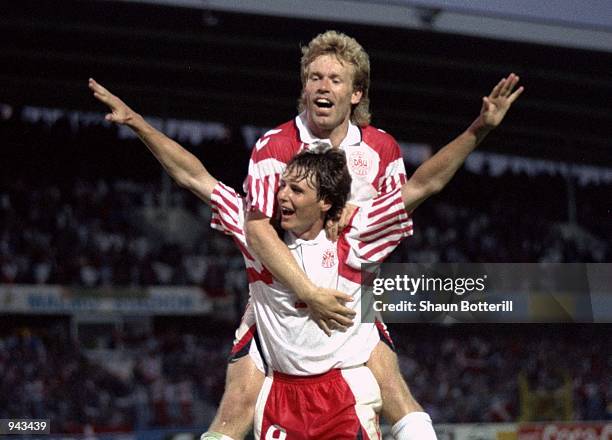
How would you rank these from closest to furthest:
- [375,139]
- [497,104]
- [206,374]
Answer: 1. [497,104]
2. [375,139]
3. [206,374]

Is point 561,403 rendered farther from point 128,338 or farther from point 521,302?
point 128,338

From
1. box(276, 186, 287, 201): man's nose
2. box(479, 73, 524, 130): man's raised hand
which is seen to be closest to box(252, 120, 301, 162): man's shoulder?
box(276, 186, 287, 201): man's nose

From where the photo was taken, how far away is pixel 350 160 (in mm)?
5336

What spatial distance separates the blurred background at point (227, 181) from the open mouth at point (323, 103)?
970cm

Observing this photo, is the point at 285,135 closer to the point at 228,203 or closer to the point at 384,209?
the point at 228,203

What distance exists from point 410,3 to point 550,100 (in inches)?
263

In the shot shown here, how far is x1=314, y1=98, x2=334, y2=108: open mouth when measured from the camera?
207 inches

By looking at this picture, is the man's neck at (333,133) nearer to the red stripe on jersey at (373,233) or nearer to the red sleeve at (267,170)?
the red sleeve at (267,170)

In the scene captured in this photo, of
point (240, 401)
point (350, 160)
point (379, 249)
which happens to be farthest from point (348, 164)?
point (240, 401)

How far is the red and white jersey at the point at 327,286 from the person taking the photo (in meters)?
4.79

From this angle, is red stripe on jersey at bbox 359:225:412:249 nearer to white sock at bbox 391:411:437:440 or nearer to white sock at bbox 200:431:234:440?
white sock at bbox 391:411:437:440

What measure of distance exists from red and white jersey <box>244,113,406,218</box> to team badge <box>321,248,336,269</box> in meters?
0.38

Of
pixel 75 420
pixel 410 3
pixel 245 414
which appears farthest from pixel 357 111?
pixel 75 420

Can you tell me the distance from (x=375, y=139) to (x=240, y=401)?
157 cm
